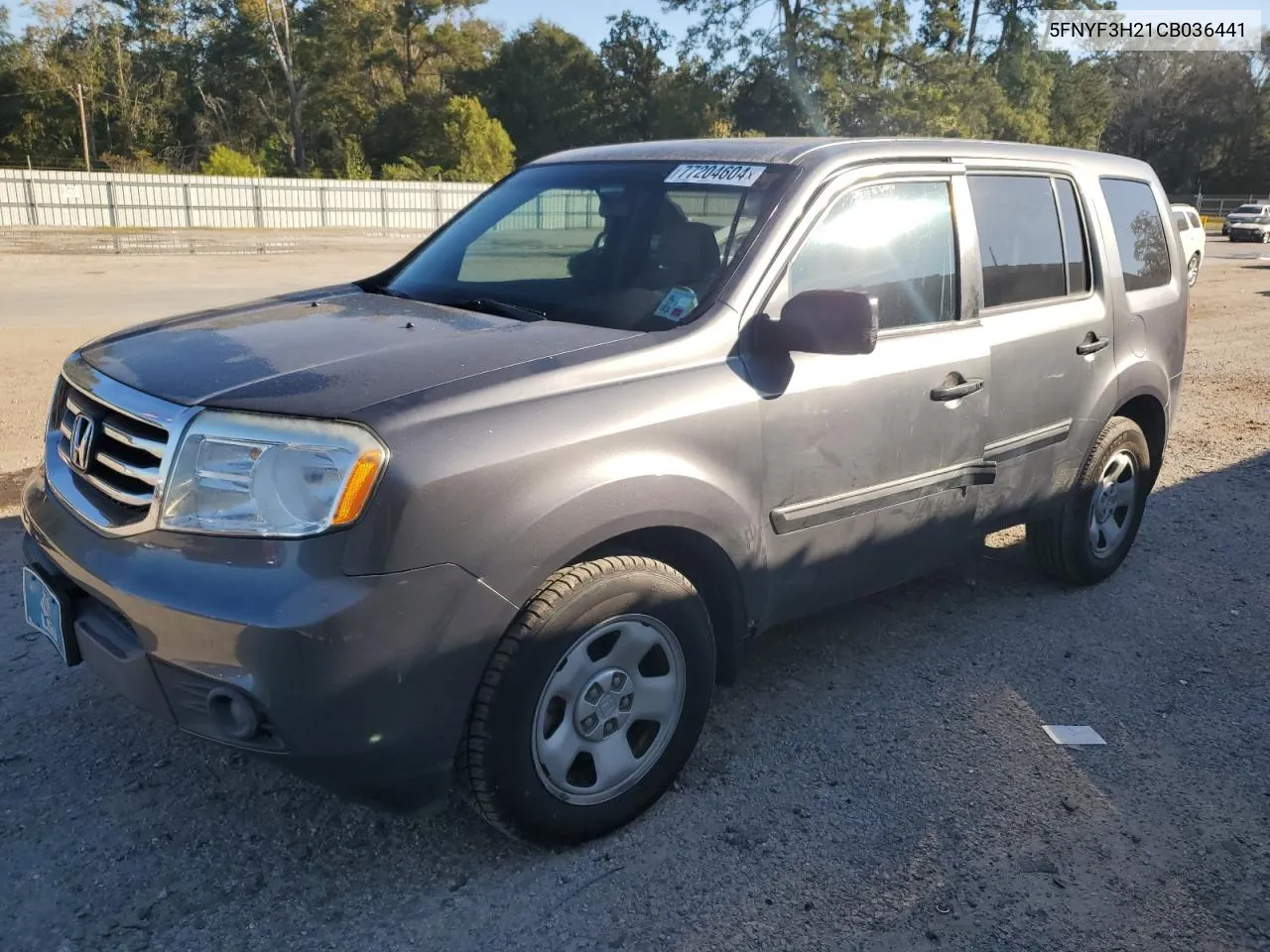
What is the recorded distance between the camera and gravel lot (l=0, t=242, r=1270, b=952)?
2633 millimetres

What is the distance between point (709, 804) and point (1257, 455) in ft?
20.3

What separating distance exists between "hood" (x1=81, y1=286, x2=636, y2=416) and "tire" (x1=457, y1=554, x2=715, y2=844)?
0.61 meters

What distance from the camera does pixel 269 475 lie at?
239 centimetres

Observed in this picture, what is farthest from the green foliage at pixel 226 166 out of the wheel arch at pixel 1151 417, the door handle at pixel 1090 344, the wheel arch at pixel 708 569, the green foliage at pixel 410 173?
the wheel arch at pixel 708 569

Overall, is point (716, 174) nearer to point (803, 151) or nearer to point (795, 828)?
point (803, 151)

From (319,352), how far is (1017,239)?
2.69 m

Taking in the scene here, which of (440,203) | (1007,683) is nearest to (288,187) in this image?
(440,203)

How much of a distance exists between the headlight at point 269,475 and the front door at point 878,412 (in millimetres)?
1234

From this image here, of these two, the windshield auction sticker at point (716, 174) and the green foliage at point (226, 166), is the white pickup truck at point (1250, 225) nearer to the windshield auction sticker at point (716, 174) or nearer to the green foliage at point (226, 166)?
the green foliage at point (226, 166)

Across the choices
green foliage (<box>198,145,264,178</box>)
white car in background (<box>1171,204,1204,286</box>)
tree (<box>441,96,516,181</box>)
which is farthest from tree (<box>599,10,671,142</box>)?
white car in background (<box>1171,204,1204,286</box>)

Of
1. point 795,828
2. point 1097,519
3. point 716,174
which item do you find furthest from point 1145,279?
point 795,828

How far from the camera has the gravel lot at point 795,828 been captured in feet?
8.64

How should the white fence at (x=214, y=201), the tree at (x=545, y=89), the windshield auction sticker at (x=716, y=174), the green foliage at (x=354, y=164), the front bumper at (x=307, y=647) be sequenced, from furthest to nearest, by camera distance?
the tree at (x=545, y=89), the green foliage at (x=354, y=164), the white fence at (x=214, y=201), the windshield auction sticker at (x=716, y=174), the front bumper at (x=307, y=647)

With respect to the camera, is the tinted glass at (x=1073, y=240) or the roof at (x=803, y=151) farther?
the tinted glass at (x=1073, y=240)
